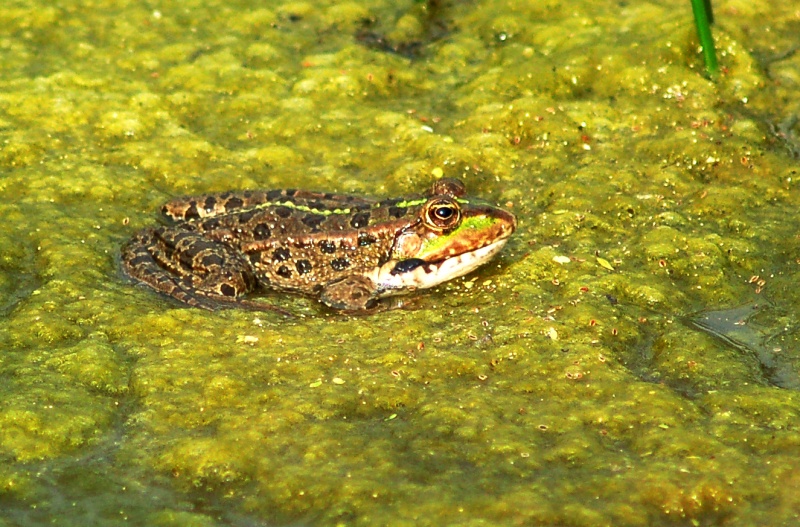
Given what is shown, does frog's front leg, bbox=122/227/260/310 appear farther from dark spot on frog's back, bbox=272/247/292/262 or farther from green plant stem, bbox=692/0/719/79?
green plant stem, bbox=692/0/719/79

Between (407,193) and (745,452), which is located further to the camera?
(407,193)

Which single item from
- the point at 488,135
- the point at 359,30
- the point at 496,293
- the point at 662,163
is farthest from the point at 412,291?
the point at 359,30

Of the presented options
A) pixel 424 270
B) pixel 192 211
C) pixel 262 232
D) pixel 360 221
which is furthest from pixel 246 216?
pixel 424 270

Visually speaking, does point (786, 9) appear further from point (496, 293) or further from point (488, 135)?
point (496, 293)

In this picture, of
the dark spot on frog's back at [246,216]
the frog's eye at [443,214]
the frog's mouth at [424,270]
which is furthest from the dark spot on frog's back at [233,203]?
the frog's eye at [443,214]

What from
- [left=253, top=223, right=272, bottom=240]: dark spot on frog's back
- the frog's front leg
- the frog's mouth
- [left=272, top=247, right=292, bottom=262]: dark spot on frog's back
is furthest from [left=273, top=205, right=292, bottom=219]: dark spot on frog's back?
the frog's mouth

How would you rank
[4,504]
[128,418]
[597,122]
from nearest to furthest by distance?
[4,504] → [128,418] → [597,122]

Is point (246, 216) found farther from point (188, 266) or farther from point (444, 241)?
point (444, 241)
